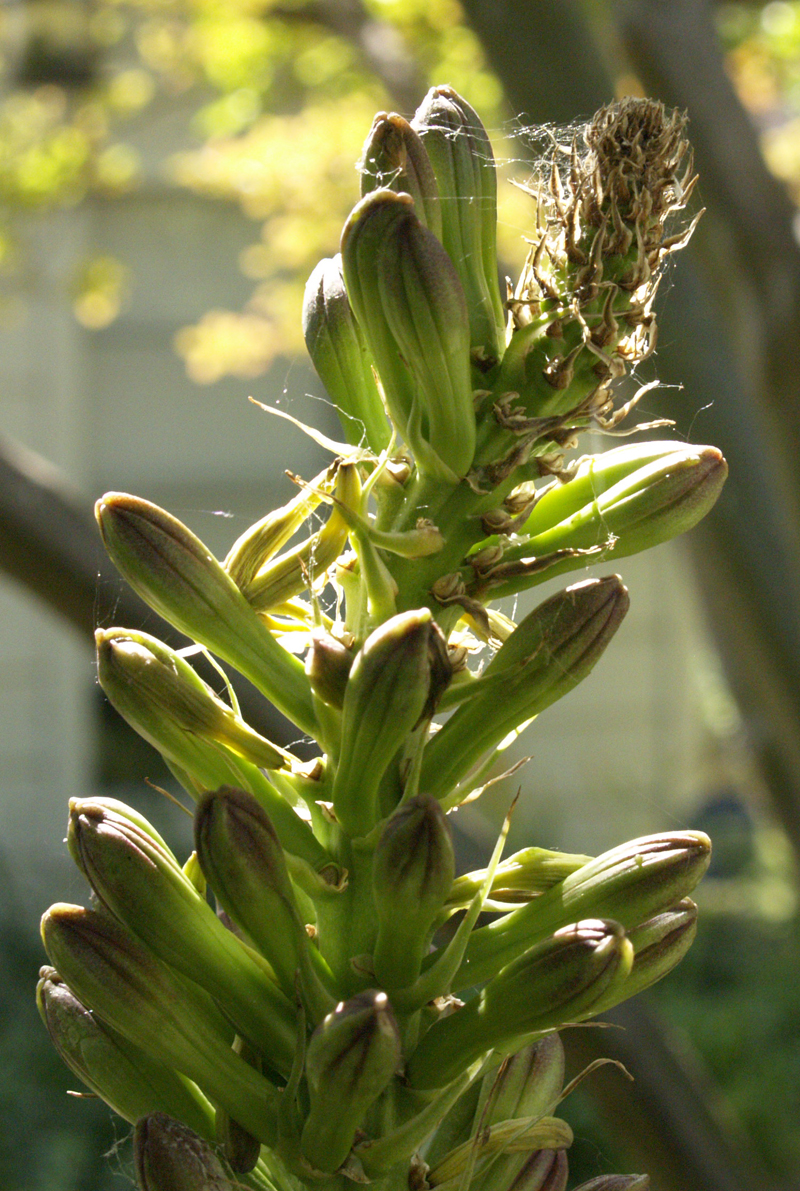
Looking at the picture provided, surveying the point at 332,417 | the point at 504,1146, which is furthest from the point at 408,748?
the point at 332,417

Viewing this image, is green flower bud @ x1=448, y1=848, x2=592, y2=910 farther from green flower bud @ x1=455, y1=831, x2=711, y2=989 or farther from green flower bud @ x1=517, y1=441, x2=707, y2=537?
green flower bud @ x1=517, y1=441, x2=707, y2=537

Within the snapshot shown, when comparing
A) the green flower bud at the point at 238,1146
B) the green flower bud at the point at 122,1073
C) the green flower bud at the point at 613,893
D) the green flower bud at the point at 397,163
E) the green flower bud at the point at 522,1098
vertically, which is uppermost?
the green flower bud at the point at 397,163

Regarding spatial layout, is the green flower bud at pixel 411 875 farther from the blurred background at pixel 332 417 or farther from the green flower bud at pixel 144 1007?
the blurred background at pixel 332 417

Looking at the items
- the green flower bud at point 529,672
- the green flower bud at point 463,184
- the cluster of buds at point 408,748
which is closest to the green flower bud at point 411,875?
the cluster of buds at point 408,748

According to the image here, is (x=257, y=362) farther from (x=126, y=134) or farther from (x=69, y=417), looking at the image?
(x=126, y=134)

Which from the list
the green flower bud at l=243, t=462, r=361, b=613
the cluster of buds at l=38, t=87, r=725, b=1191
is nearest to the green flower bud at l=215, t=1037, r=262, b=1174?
the cluster of buds at l=38, t=87, r=725, b=1191

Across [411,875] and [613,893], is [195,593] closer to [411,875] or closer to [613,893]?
[411,875]
